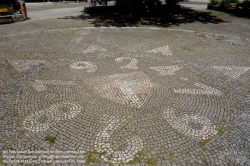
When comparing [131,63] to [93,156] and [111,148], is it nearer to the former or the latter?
[111,148]

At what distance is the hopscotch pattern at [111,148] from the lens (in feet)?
18.2

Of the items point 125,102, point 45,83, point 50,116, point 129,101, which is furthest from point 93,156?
point 45,83

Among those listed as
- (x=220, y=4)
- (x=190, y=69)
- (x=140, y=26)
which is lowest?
(x=190, y=69)

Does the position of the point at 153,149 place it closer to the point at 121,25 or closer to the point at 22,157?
the point at 22,157

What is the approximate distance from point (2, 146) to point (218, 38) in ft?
53.0

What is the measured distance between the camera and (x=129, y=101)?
8.02 meters

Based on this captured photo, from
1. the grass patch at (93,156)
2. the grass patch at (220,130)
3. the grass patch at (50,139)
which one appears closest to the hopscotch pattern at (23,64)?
the grass patch at (50,139)

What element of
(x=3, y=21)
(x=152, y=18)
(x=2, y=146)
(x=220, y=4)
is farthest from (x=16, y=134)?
(x=220, y=4)

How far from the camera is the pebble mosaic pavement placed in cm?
591

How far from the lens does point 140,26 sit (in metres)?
19.6

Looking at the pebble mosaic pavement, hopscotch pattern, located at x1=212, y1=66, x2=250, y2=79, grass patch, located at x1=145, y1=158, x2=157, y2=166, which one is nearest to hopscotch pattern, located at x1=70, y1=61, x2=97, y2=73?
the pebble mosaic pavement

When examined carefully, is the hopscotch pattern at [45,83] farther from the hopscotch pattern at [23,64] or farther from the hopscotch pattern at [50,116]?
the hopscotch pattern at [23,64]

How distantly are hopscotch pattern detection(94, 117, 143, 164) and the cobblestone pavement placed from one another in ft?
0.10

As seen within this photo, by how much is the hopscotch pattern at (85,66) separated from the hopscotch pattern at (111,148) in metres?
4.64
